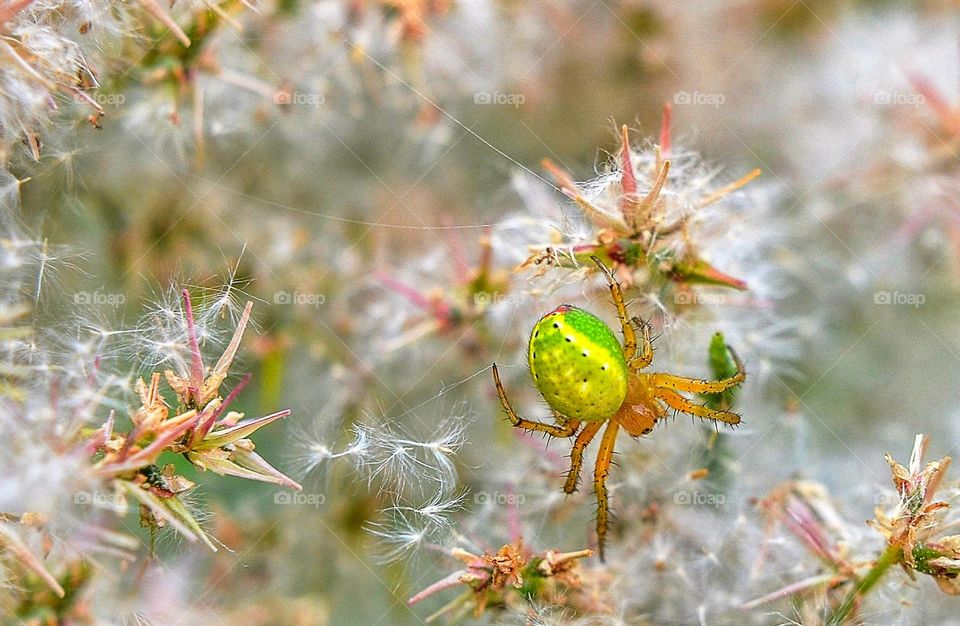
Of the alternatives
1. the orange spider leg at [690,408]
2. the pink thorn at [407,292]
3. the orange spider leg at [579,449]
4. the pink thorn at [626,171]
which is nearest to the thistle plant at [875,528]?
the orange spider leg at [690,408]

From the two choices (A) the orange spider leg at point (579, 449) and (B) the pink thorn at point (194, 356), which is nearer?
(B) the pink thorn at point (194, 356)

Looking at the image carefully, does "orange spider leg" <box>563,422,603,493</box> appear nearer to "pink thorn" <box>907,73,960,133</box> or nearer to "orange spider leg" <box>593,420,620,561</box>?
"orange spider leg" <box>593,420,620,561</box>

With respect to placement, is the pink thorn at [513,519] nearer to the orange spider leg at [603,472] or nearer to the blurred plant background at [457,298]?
the blurred plant background at [457,298]

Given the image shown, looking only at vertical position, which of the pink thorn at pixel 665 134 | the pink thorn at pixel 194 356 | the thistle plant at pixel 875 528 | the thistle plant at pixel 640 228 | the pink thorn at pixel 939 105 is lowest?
the thistle plant at pixel 875 528

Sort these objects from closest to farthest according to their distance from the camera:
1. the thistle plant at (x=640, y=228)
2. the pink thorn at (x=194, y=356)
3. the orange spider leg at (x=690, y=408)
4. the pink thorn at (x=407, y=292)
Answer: the pink thorn at (x=194, y=356), the thistle plant at (x=640, y=228), the orange spider leg at (x=690, y=408), the pink thorn at (x=407, y=292)

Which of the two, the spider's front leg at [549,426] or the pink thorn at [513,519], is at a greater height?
the spider's front leg at [549,426]

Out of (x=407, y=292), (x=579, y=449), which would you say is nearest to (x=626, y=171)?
(x=579, y=449)

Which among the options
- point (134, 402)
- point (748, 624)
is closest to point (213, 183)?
point (134, 402)
